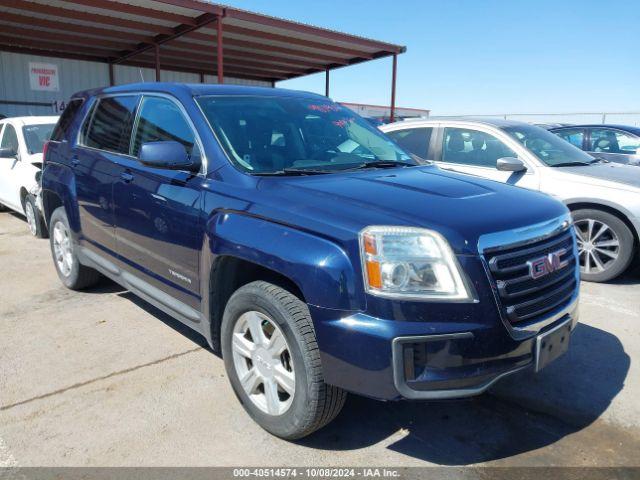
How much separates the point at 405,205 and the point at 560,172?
3852 millimetres

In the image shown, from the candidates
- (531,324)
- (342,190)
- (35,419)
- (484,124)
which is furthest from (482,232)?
(484,124)

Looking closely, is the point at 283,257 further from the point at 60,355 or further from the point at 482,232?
the point at 60,355

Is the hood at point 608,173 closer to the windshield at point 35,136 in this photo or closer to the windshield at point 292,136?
the windshield at point 292,136

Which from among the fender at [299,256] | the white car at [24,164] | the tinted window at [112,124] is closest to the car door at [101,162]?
the tinted window at [112,124]

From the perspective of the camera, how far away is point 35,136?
291 inches

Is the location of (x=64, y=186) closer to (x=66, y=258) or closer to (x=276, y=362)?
(x=66, y=258)

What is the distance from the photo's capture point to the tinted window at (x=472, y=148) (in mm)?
5863

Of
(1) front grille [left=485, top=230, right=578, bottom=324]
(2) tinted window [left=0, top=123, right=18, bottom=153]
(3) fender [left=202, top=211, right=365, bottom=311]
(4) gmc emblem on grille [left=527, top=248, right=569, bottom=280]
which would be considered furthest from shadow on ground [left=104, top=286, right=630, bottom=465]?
(2) tinted window [left=0, top=123, right=18, bottom=153]

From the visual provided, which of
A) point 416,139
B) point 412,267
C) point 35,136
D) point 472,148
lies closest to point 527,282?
point 412,267

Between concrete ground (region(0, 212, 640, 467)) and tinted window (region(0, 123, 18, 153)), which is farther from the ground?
tinted window (region(0, 123, 18, 153))

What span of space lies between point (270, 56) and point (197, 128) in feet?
43.1

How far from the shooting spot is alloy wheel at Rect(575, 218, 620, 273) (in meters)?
5.26

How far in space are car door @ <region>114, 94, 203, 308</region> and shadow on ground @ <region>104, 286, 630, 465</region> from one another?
3.89ft

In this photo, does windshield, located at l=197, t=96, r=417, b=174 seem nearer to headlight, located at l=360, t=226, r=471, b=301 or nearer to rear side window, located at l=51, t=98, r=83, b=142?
headlight, located at l=360, t=226, r=471, b=301
